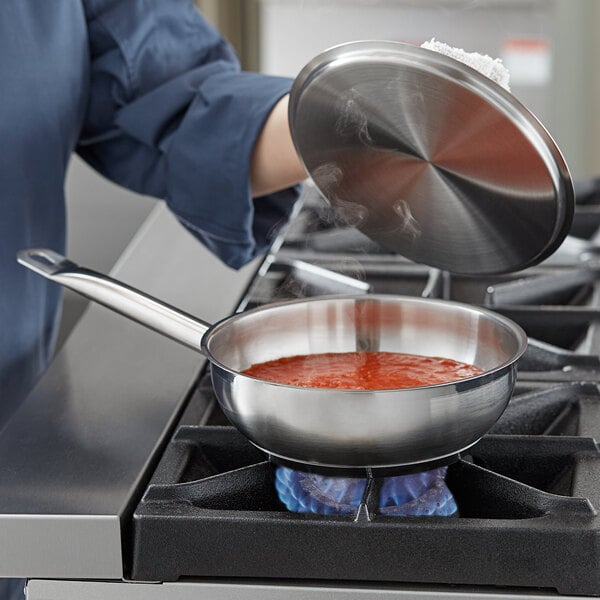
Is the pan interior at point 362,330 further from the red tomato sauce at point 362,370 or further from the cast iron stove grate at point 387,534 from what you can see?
the cast iron stove grate at point 387,534

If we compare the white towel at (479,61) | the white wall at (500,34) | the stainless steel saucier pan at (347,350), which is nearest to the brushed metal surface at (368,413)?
the stainless steel saucier pan at (347,350)

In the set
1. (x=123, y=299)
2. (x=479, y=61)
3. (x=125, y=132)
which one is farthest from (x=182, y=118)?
(x=479, y=61)

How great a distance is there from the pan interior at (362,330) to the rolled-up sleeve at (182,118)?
182 millimetres

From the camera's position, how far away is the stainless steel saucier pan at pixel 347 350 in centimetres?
62

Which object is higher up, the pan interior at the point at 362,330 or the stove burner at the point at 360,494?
the pan interior at the point at 362,330

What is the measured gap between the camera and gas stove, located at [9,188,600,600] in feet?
2.02

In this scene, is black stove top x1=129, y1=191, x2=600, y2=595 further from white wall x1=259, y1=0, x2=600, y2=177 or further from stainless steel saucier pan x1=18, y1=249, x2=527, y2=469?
white wall x1=259, y1=0, x2=600, y2=177

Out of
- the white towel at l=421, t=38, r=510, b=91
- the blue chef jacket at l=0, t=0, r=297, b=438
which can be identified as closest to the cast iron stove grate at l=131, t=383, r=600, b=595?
the white towel at l=421, t=38, r=510, b=91

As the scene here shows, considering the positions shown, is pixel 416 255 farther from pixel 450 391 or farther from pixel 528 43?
pixel 528 43

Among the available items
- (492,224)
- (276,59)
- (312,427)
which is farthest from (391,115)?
(276,59)

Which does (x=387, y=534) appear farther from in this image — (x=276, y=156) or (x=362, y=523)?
(x=276, y=156)

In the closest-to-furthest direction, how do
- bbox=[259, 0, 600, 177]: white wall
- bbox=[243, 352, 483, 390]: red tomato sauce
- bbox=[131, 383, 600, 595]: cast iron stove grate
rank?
bbox=[131, 383, 600, 595]: cast iron stove grate → bbox=[243, 352, 483, 390]: red tomato sauce → bbox=[259, 0, 600, 177]: white wall

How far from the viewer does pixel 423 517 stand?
635 mm

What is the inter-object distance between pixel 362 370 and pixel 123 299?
0.64 ft
